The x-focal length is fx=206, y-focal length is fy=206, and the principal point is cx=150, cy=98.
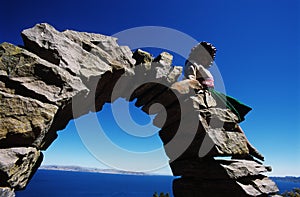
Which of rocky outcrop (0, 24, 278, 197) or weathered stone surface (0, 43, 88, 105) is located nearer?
rocky outcrop (0, 24, 278, 197)

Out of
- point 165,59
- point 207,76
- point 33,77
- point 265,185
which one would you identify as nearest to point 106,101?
point 165,59

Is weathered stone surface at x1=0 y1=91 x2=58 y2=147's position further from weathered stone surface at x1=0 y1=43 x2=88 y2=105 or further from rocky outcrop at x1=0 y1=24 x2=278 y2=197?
weathered stone surface at x1=0 y1=43 x2=88 y2=105

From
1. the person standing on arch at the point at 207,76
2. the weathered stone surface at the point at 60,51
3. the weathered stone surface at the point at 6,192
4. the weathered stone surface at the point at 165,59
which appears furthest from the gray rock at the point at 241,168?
the weathered stone surface at the point at 6,192

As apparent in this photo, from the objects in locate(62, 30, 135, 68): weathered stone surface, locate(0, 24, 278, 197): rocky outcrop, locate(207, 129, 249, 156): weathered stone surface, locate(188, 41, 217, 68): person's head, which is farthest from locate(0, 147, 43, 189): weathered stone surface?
locate(188, 41, 217, 68): person's head

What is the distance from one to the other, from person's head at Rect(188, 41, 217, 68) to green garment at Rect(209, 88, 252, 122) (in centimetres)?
147

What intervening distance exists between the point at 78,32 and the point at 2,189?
18.4 ft

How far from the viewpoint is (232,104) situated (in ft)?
32.3

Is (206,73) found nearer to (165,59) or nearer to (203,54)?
(203,54)

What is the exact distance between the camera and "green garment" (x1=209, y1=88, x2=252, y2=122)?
9.33m

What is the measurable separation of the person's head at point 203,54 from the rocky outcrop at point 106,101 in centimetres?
130

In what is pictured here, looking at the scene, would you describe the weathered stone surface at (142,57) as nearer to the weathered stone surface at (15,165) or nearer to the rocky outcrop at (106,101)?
the rocky outcrop at (106,101)

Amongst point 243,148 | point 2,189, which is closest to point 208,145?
point 243,148

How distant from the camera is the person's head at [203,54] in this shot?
9898 mm

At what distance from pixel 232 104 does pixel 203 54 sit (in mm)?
2764
